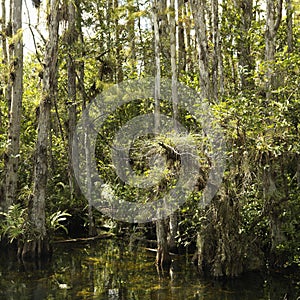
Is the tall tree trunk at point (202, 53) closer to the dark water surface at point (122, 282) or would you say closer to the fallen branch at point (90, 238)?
the dark water surface at point (122, 282)

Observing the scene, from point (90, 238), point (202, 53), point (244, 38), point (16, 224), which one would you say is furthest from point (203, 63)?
point (90, 238)

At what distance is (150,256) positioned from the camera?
11609mm

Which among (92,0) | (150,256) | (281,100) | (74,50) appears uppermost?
(92,0)

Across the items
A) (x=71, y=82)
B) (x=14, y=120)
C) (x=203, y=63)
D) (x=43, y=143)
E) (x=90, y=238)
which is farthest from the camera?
(x=71, y=82)

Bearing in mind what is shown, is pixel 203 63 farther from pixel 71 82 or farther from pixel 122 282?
pixel 71 82

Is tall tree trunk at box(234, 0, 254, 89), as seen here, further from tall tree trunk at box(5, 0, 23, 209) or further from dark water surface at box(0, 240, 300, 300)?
dark water surface at box(0, 240, 300, 300)

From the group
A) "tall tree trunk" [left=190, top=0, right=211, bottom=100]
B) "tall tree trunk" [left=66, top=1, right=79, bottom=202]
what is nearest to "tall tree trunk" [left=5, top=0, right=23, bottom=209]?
"tall tree trunk" [left=66, top=1, right=79, bottom=202]

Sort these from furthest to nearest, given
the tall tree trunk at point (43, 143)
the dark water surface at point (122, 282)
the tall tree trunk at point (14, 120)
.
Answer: the tall tree trunk at point (14, 120) → the tall tree trunk at point (43, 143) → the dark water surface at point (122, 282)

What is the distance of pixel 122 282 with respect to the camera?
9164 mm

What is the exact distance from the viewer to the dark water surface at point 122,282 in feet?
26.7

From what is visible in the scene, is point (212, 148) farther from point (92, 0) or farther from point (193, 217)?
point (92, 0)

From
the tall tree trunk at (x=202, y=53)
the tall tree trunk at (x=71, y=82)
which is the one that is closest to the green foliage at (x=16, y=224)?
the tall tree trunk at (x=202, y=53)

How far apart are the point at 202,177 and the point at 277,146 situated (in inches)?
71.3

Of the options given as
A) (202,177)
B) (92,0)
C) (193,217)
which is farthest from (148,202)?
(92,0)
